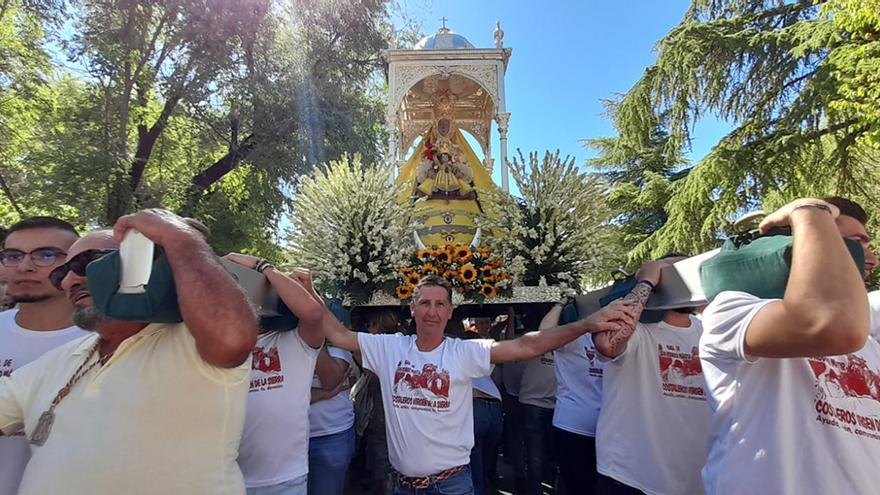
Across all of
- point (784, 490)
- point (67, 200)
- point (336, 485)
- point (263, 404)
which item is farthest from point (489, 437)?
point (67, 200)

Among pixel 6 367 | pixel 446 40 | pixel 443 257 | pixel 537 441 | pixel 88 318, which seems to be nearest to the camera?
pixel 88 318

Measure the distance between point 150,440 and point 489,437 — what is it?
3.08 meters

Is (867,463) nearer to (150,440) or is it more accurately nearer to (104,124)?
(150,440)

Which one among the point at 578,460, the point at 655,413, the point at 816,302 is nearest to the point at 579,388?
the point at 578,460

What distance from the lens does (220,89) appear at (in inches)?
512

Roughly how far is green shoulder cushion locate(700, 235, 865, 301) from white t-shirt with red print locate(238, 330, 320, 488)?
2045 mm

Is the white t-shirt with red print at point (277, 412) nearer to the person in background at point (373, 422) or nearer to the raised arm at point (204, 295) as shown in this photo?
the raised arm at point (204, 295)

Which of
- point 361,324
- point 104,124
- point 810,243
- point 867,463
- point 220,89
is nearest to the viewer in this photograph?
point 810,243

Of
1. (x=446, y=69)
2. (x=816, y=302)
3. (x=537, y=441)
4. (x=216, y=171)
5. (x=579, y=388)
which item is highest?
(x=216, y=171)

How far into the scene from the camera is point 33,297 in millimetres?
2365

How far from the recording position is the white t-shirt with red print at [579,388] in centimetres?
329

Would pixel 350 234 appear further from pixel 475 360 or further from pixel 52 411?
pixel 52 411

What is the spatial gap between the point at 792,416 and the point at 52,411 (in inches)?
88.9

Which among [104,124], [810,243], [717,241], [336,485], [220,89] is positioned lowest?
[336,485]
